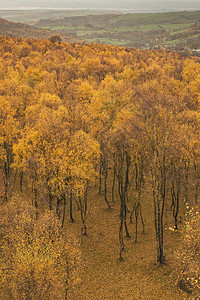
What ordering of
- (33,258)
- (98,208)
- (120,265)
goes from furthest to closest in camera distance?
(98,208)
(120,265)
(33,258)

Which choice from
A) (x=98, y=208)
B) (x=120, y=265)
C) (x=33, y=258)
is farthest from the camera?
A: (x=98, y=208)

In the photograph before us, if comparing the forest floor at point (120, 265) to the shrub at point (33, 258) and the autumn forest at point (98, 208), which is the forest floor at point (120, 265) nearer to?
the autumn forest at point (98, 208)

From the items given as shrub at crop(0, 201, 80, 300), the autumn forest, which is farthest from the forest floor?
shrub at crop(0, 201, 80, 300)

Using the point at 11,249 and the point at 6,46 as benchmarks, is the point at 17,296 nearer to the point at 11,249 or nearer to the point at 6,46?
the point at 11,249

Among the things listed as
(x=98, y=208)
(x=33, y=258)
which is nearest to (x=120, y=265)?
(x=33, y=258)

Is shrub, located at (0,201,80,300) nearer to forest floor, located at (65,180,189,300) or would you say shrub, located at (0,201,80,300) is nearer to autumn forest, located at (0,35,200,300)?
autumn forest, located at (0,35,200,300)

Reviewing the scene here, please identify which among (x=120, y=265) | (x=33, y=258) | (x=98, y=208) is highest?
(x=33, y=258)

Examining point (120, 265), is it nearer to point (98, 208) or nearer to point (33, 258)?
point (33, 258)

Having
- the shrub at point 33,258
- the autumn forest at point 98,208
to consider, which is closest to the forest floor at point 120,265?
the autumn forest at point 98,208

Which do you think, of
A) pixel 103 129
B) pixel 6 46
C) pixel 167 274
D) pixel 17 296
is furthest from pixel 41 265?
pixel 6 46

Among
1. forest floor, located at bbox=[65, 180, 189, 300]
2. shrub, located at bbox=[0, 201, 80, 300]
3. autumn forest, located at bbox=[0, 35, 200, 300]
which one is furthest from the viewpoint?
forest floor, located at bbox=[65, 180, 189, 300]
